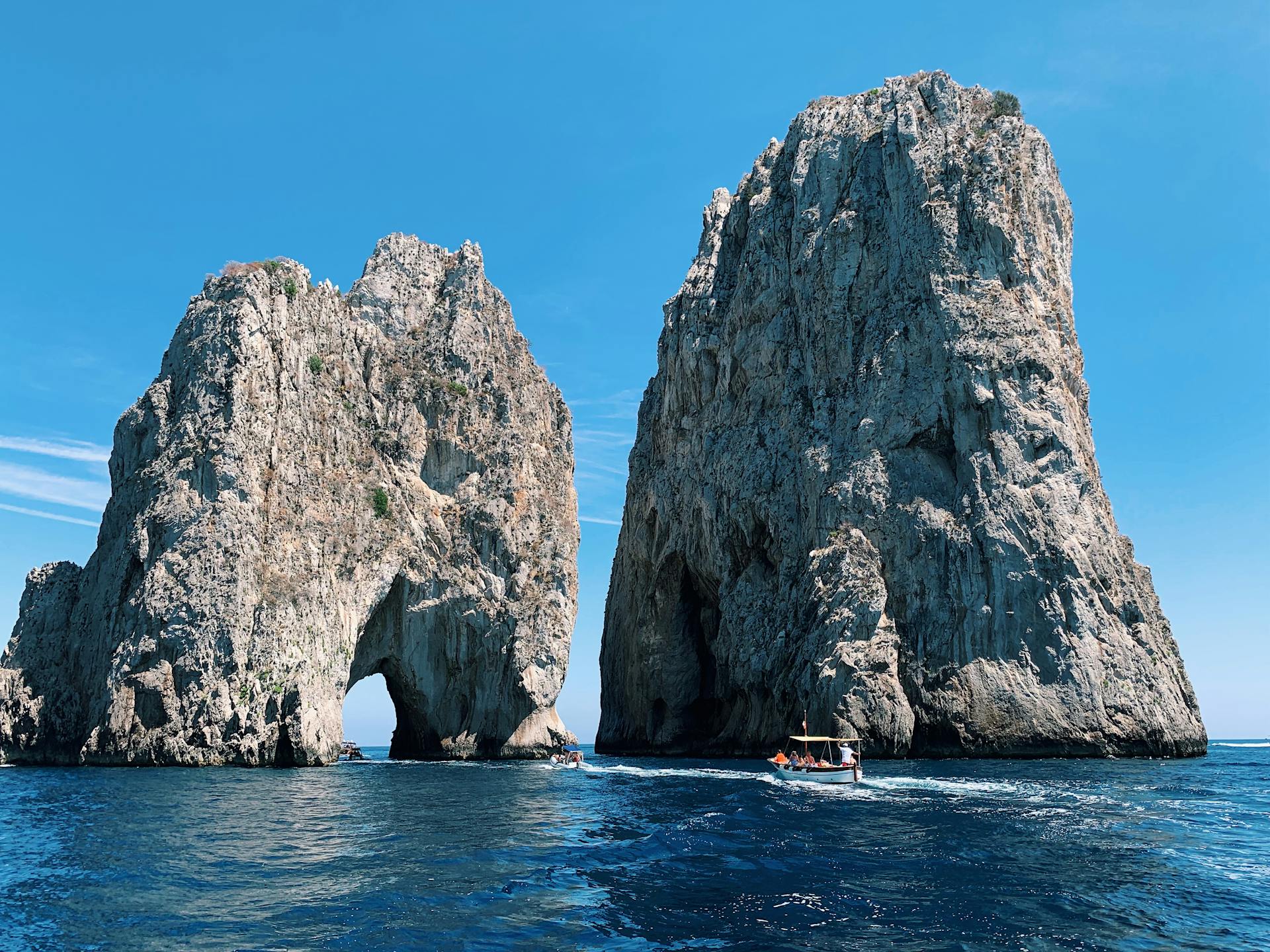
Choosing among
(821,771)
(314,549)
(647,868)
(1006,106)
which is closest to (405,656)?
(314,549)

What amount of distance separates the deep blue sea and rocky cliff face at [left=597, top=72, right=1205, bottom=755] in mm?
21525

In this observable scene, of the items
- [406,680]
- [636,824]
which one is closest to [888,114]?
[406,680]

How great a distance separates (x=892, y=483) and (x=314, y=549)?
141 ft

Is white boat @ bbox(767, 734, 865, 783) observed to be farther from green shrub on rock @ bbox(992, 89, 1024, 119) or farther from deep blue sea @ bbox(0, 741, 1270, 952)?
green shrub on rock @ bbox(992, 89, 1024, 119)

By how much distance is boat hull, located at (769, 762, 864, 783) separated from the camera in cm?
4228

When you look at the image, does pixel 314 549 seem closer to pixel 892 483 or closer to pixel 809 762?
pixel 809 762

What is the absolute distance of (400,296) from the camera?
83.5m

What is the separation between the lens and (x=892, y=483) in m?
68.2

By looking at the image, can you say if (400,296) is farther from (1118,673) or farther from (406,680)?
(1118,673)

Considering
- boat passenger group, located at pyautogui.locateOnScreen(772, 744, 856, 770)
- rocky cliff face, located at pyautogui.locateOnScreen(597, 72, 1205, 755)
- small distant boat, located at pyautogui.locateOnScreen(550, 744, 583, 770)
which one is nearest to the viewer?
boat passenger group, located at pyautogui.locateOnScreen(772, 744, 856, 770)

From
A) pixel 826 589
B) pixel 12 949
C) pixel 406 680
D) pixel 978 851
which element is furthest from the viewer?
pixel 406 680

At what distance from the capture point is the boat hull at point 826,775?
4228cm

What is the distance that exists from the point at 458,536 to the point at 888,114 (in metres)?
52.9

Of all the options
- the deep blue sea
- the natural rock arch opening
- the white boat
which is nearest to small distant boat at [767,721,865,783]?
the white boat
